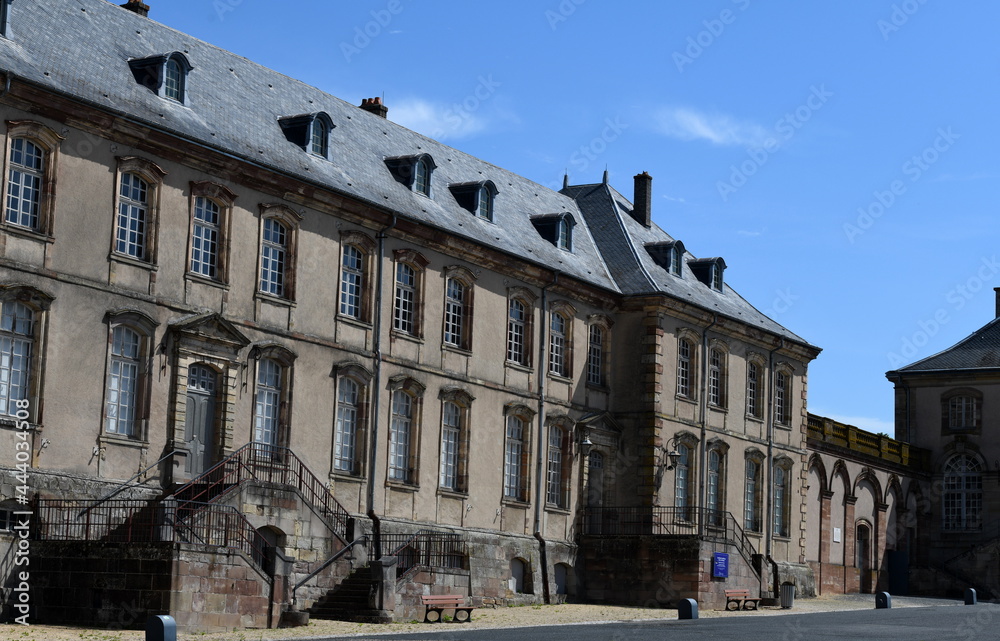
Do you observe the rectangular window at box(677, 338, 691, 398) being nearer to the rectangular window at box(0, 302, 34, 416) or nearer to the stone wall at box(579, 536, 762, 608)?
the stone wall at box(579, 536, 762, 608)

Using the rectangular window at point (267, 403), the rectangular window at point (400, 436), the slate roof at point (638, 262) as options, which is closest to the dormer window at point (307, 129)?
the rectangular window at point (267, 403)

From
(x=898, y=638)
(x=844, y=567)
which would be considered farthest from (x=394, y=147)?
(x=844, y=567)

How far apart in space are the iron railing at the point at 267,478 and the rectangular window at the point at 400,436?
6.59 feet

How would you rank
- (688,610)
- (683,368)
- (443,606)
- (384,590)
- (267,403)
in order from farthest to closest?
(683,368) → (688,610) → (267,403) → (443,606) → (384,590)

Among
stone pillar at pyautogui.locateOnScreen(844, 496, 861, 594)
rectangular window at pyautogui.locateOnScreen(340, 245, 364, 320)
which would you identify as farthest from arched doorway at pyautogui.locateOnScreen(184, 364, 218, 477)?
stone pillar at pyautogui.locateOnScreen(844, 496, 861, 594)

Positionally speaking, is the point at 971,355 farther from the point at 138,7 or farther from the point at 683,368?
the point at 138,7

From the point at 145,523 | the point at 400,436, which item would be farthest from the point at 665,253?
the point at 145,523

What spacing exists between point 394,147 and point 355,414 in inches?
289

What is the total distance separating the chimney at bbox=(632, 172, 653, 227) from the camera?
44156 millimetres

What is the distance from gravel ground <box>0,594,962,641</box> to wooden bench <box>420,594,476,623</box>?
30cm

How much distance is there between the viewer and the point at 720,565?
35.8 metres

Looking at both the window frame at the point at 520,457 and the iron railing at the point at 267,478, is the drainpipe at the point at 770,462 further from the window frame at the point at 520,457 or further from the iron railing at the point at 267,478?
the iron railing at the point at 267,478

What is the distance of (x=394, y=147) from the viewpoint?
116ft

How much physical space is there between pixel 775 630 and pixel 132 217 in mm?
12993
